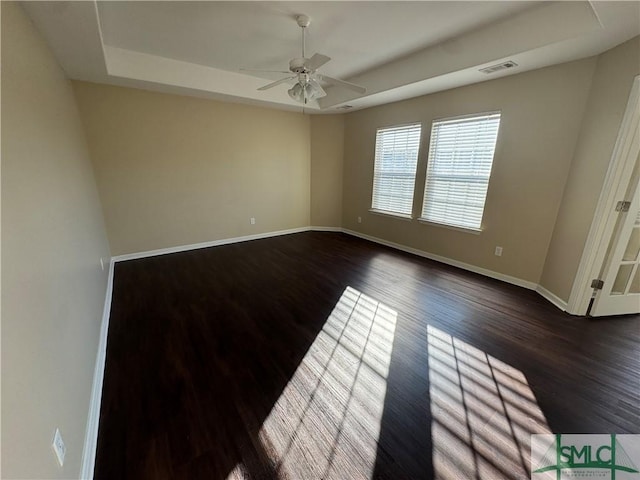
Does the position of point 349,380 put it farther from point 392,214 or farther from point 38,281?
point 392,214

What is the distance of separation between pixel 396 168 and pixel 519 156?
1.79 meters

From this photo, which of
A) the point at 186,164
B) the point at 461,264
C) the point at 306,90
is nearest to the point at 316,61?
the point at 306,90

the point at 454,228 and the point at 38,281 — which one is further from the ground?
the point at 38,281

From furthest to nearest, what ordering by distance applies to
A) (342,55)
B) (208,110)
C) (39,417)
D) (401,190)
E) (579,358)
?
1. (401,190)
2. (208,110)
3. (342,55)
4. (579,358)
5. (39,417)

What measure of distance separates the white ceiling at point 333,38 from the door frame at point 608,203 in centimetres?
68

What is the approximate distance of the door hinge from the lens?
240 cm

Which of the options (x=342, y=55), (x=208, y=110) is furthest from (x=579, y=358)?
(x=208, y=110)

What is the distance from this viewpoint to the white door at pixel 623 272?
8.02 feet

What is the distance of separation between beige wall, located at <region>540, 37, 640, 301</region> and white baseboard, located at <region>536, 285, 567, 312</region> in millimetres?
39

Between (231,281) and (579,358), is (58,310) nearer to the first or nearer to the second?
(231,281)

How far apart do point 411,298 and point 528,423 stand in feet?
4.99

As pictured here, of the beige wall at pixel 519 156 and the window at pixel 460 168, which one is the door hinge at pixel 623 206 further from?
the window at pixel 460 168

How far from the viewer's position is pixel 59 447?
107 cm

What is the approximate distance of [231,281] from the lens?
3.44m
